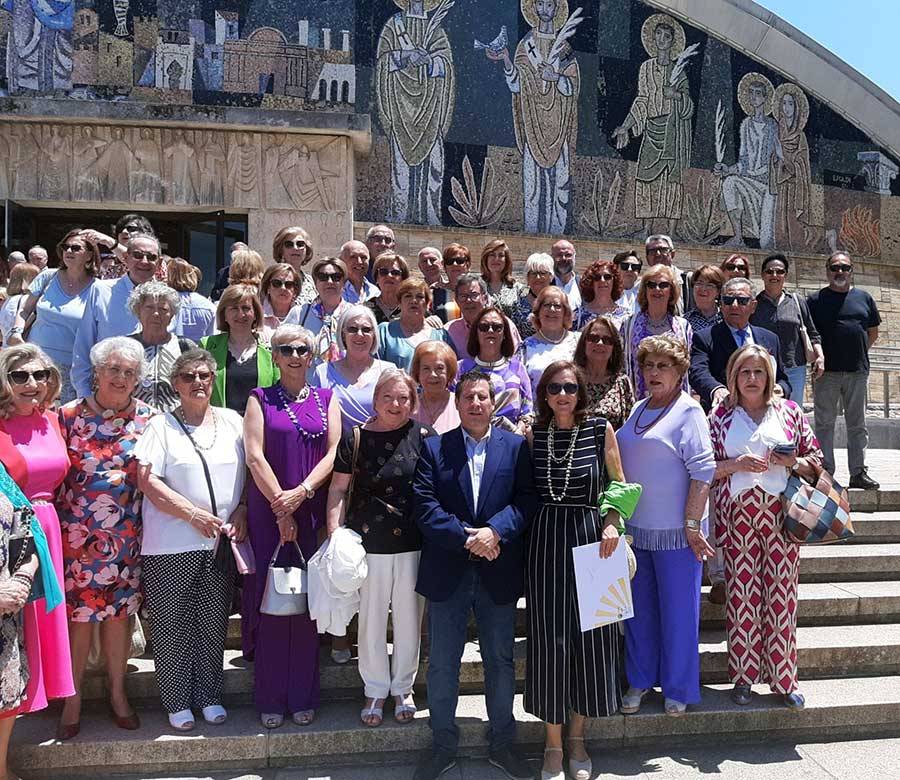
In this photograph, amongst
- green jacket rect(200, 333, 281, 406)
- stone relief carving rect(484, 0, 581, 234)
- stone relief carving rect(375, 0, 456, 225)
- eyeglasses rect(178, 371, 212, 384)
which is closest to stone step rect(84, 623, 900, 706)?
green jacket rect(200, 333, 281, 406)

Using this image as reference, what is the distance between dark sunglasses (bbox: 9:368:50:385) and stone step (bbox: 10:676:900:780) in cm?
167

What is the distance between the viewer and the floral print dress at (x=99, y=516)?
11.3 feet

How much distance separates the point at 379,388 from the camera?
3.51 meters

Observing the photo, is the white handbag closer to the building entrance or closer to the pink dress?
the pink dress

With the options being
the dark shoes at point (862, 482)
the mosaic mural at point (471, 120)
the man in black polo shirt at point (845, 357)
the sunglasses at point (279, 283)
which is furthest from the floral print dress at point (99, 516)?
the mosaic mural at point (471, 120)

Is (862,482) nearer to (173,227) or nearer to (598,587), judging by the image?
(598,587)

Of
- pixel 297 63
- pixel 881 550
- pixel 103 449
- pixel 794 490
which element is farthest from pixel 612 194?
pixel 103 449

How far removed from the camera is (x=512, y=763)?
11.2 feet

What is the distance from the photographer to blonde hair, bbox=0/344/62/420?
128 inches

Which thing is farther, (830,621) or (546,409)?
(830,621)

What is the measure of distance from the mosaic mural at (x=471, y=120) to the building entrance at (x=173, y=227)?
0.38 meters

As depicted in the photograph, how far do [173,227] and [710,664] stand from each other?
9.92 m

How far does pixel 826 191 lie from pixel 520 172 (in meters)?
6.14

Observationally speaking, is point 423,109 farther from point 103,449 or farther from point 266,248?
point 103,449
